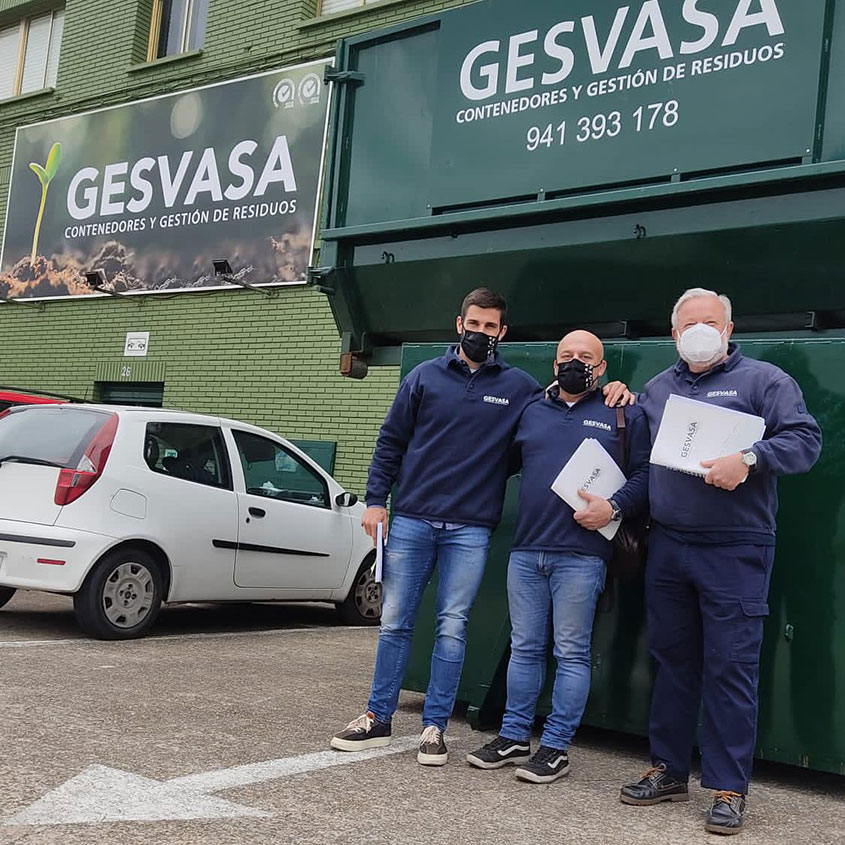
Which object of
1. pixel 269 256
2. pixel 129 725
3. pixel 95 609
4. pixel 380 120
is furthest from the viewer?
pixel 269 256

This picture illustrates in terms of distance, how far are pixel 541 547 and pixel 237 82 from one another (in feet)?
32.5

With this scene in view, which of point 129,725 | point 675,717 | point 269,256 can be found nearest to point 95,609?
point 129,725

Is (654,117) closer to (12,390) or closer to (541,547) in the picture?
(541,547)

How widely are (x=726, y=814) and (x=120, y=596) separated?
4.36 meters

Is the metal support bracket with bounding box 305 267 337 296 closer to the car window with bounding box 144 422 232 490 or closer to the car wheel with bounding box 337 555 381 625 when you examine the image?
the car window with bounding box 144 422 232 490

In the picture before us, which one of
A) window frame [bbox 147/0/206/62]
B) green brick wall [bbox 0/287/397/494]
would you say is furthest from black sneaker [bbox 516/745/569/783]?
window frame [bbox 147/0/206/62]

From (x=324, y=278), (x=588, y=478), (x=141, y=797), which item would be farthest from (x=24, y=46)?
(x=141, y=797)

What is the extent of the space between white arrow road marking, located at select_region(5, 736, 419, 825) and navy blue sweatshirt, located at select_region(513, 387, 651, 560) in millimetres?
1275

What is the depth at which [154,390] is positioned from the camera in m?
13.7

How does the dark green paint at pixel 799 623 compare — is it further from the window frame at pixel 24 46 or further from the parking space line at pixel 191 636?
the window frame at pixel 24 46

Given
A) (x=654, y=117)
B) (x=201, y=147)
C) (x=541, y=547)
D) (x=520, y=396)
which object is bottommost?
(x=541, y=547)

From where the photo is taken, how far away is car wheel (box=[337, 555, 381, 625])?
28.6 ft

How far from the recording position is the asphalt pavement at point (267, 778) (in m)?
3.51

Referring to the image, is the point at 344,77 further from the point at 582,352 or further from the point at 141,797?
the point at 141,797
